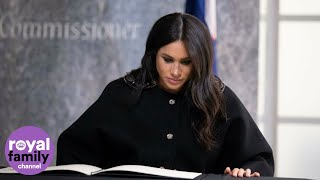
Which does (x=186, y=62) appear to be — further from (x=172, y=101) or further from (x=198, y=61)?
(x=172, y=101)

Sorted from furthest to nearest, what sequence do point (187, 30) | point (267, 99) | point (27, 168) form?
point (267, 99) → point (187, 30) → point (27, 168)

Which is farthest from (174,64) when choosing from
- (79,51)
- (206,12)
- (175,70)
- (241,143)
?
(79,51)

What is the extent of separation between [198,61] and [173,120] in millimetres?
316

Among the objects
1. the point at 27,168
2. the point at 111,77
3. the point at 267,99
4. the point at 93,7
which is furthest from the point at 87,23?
the point at 27,168

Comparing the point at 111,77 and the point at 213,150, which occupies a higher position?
the point at 111,77

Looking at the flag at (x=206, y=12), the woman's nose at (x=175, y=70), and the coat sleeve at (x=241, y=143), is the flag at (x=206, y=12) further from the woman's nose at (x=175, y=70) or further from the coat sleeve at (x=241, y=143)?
the woman's nose at (x=175, y=70)

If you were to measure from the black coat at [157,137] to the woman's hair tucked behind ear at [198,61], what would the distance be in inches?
2.2

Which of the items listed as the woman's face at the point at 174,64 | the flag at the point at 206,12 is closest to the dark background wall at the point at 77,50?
the flag at the point at 206,12

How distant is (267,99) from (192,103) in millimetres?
2590

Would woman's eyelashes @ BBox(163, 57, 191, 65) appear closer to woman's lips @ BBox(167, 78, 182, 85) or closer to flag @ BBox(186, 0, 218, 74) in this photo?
woman's lips @ BBox(167, 78, 182, 85)

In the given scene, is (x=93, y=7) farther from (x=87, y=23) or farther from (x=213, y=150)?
(x=213, y=150)

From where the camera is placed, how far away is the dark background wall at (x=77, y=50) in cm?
465

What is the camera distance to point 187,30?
2.72 metres

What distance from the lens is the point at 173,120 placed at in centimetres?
281
